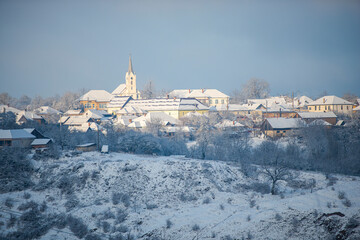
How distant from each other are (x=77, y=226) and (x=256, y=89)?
366 feet

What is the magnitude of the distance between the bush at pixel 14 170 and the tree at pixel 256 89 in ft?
333

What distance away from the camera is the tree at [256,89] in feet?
404

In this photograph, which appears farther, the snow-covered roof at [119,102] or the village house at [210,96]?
the village house at [210,96]

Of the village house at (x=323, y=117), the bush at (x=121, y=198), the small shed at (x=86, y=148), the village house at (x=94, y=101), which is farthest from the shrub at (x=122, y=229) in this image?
the village house at (x=94, y=101)

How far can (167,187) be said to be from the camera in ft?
88.3

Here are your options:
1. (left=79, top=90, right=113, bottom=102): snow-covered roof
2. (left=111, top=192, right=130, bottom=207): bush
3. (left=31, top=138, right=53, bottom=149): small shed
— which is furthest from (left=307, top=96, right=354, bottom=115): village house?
(left=31, top=138, right=53, bottom=149): small shed

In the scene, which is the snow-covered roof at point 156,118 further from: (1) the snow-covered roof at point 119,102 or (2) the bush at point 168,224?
(2) the bush at point 168,224

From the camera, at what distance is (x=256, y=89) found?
405 ft

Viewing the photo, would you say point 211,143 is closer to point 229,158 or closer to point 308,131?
point 229,158

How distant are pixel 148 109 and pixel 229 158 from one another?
44.0 metres

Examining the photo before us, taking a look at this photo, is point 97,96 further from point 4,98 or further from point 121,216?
point 121,216

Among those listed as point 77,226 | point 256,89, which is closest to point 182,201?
point 77,226

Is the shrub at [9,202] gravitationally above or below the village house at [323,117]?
below

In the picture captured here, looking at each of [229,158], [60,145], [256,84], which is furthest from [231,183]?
[256,84]
